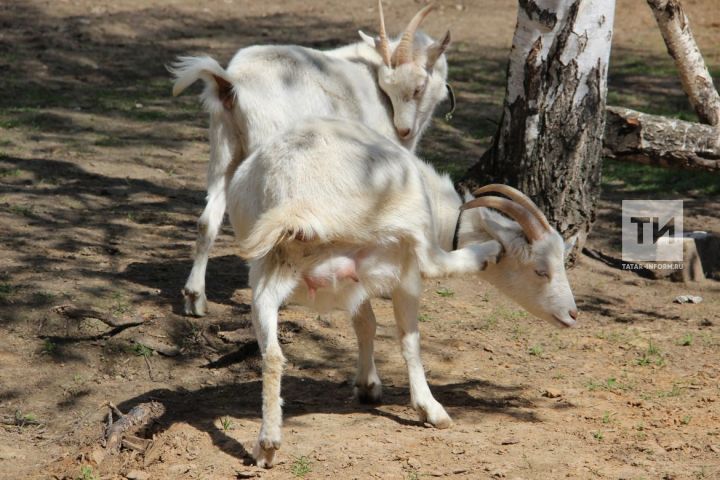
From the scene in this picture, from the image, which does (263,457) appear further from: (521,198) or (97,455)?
(521,198)

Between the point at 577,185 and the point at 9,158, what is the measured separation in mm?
5155

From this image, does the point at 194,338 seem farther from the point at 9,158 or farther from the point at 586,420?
the point at 9,158

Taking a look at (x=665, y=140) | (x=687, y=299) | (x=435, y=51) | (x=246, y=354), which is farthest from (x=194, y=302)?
(x=665, y=140)

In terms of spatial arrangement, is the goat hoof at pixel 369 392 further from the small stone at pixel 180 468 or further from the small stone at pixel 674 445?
the small stone at pixel 674 445

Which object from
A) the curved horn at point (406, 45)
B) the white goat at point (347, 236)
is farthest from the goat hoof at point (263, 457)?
the curved horn at point (406, 45)

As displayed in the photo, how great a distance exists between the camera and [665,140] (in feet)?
25.3

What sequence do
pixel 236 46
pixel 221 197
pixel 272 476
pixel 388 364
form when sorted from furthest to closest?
pixel 236 46 → pixel 221 197 → pixel 388 364 → pixel 272 476

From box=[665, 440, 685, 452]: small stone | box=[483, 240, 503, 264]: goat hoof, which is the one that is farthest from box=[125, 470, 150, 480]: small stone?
box=[665, 440, 685, 452]: small stone

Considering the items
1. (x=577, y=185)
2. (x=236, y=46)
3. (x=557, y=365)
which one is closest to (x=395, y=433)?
(x=557, y=365)

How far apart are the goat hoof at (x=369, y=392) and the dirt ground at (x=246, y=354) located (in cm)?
→ 4

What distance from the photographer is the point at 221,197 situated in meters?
6.77

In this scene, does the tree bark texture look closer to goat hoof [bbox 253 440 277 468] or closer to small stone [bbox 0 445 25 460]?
goat hoof [bbox 253 440 277 468]

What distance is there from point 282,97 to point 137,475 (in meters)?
2.73

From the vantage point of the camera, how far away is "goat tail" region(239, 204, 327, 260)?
4.56 metres
